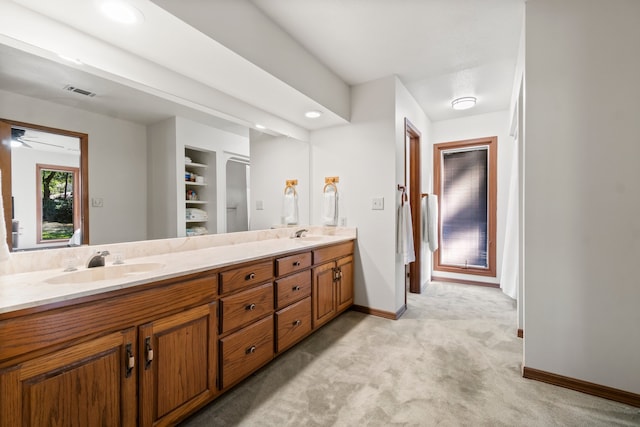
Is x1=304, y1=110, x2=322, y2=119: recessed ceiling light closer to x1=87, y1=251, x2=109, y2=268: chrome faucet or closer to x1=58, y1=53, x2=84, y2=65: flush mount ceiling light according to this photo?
x1=58, y1=53, x2=84, y2=65: flush mount ceiling light

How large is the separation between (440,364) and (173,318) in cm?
180

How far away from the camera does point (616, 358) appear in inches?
62.0

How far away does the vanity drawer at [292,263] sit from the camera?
6.44 ft

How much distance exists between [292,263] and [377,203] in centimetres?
120

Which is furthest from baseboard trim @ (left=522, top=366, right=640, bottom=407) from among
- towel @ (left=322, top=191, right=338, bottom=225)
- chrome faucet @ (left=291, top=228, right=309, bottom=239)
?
chrome faucet @ (left=291, top=228, right=309, bottom=239)

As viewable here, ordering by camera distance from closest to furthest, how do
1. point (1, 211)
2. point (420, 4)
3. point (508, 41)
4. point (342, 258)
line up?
1. point (1, 211)
2. point (420, 4)
3. point (508, 41)
4. point (342, 258)

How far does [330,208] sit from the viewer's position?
10.1 ft

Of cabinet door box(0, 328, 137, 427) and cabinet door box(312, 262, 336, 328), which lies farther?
cabinet door box(312, 262, 336, 328)

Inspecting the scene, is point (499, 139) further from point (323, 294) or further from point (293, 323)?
point (293, 323)

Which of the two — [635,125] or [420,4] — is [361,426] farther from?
[420,4]

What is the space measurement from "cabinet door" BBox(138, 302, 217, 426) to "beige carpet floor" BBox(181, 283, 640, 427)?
0.61 ft

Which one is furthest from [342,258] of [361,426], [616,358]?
[616,358]

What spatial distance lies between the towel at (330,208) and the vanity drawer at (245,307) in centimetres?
132

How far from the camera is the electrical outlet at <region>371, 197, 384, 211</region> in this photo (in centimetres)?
281
